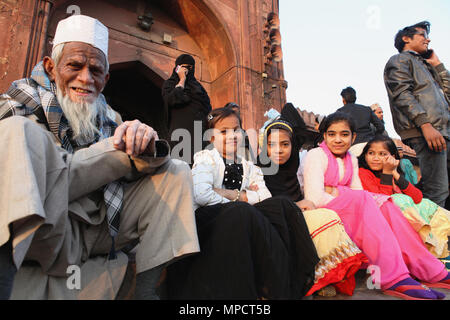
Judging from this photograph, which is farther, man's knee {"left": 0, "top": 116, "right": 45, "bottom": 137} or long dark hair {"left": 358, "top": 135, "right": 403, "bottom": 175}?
long dark hair {"left": 358, "top": 135, "right": 403, "bottom": 175}

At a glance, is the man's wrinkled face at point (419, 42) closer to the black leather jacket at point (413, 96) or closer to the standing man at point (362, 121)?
the black leather jacket at point (413, 96)

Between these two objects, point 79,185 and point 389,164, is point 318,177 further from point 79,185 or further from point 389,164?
point 79,185

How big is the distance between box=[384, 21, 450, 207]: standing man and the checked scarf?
11.1ft

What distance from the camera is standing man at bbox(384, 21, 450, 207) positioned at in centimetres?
319

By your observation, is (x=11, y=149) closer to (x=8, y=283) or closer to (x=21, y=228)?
(x=21, y=228)

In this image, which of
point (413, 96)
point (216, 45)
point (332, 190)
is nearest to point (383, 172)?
point (332, 190)

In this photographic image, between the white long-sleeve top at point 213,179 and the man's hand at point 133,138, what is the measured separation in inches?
29.6

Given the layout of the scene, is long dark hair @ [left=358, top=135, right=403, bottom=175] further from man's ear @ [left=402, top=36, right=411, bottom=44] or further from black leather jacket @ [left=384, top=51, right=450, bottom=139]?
man's ear @ [left=402, top=36, right=411, bottom=44]

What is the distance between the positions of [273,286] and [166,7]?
21.9 ft

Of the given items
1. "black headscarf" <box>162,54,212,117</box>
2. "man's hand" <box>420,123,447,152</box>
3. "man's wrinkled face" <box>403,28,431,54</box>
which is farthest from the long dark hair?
"black headscarf" <box>162,54,212,117</box>

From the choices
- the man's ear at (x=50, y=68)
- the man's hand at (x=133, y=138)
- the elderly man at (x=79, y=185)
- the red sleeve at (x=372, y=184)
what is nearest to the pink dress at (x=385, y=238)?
the red sleeve at (x=372, y=184)

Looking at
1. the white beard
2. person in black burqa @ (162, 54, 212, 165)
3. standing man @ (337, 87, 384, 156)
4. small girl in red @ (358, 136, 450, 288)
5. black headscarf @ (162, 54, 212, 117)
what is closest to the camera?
the white beard

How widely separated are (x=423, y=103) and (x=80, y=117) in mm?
3726

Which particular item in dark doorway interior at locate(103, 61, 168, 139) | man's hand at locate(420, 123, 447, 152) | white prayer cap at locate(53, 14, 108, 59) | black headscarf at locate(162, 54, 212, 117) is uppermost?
dark doorway interior at locate(103, 61, 168, 139)
